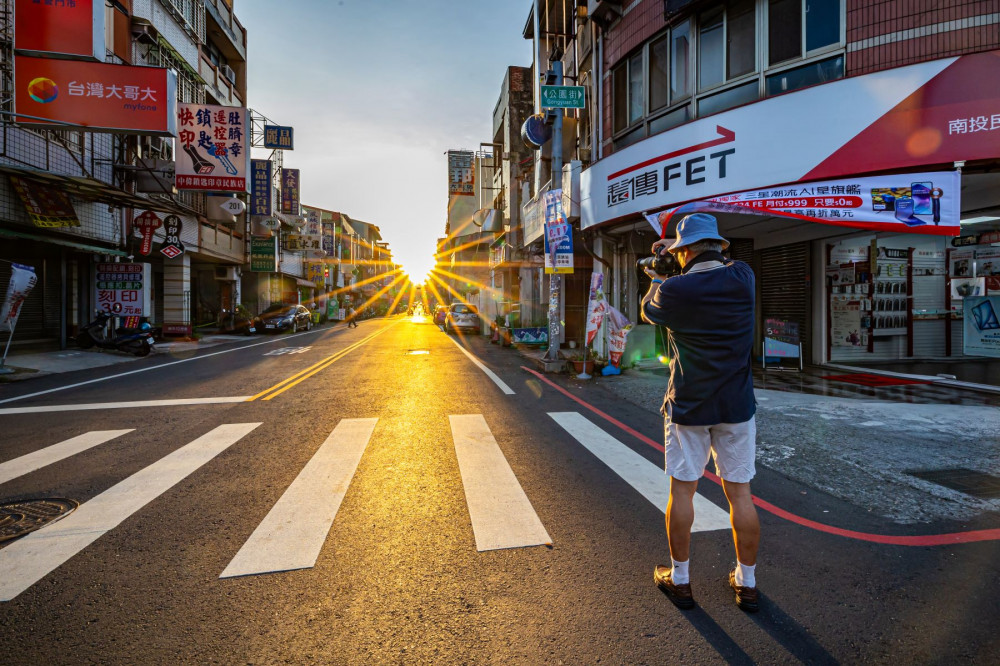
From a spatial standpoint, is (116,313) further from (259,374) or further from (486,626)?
(486,626)

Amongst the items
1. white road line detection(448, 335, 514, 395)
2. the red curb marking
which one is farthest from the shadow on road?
white road line detection(448, 335, 514, 395)

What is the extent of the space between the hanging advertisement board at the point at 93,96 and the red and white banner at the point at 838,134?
571 inches

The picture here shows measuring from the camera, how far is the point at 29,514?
3.62 m

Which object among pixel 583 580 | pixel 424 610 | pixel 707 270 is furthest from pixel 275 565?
pixel 707 270

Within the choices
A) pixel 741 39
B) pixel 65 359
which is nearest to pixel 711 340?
pixel 741 39

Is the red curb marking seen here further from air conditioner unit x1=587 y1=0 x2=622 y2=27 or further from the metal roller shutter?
air conditioner unit x1=587 y1=0 x2=622 y2=27

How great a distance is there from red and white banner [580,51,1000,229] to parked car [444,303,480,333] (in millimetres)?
16402

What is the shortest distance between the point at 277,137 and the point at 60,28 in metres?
16.2

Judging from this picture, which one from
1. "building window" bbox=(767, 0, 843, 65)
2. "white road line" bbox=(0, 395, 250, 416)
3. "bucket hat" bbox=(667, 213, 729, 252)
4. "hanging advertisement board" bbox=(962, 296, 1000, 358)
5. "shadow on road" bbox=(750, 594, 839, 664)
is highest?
"building window" bbox=(767, 0, 843, 65)

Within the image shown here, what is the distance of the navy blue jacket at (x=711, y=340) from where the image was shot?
102 inches

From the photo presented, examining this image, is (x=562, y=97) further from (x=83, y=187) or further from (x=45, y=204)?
(x=45, y=204)

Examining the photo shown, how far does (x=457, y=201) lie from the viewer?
55938 millimetres

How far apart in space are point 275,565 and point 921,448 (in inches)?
254

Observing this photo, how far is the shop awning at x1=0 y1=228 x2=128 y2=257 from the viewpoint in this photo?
12.6 m
